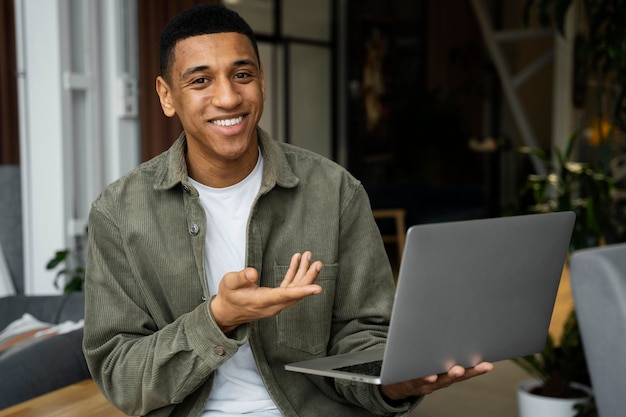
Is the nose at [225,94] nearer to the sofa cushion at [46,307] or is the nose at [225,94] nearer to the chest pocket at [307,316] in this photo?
the chest pocket at [307,316]

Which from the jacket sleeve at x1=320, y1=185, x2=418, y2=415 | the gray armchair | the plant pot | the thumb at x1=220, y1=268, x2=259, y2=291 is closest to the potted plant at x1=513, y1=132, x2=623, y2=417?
the plant pot

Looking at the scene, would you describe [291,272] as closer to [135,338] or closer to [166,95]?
[135,338]

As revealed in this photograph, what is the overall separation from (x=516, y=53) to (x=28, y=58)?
7.10 metres

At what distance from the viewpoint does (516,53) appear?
9898 millimetres

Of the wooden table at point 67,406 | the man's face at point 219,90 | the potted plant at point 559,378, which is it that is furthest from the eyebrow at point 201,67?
Answer: the potted plant at point 559,378

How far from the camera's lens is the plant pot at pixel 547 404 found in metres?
3.13

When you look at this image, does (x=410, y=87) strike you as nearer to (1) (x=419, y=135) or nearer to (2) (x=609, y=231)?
(1) (x=419, y=135)

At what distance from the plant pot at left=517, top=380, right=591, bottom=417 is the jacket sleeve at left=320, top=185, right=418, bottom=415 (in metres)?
1.71

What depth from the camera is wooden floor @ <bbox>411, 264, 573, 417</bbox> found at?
365cm

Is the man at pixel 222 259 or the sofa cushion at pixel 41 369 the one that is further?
the sofa cushion at pixel 41 369

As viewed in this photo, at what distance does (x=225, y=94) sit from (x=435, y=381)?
0.61 meters

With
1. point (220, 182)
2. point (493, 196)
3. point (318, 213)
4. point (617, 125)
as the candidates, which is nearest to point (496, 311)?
point (318, 213)

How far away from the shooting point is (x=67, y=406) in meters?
2.01

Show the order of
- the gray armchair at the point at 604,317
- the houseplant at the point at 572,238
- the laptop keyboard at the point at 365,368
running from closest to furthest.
Result: the laptop keyboard at the point at 365,368 → the gray armchair at the point at 604,317 → the houseplant at the point at 572,238
